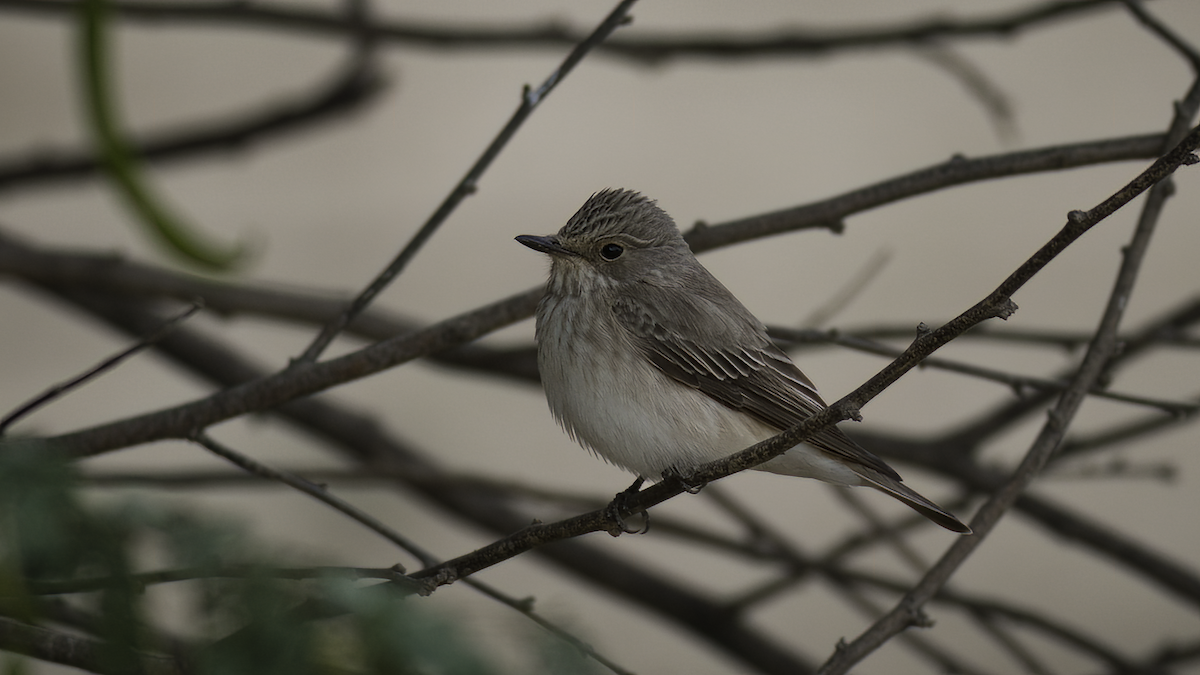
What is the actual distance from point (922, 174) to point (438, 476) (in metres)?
1.47

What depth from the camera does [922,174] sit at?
2504 millimetres

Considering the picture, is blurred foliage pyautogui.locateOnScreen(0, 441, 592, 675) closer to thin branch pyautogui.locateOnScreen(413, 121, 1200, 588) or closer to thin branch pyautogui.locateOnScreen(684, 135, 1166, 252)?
thin branch pyautogui.locateOnScreen(413, 121, 1200, 588)

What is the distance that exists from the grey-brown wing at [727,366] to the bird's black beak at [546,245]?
18cm

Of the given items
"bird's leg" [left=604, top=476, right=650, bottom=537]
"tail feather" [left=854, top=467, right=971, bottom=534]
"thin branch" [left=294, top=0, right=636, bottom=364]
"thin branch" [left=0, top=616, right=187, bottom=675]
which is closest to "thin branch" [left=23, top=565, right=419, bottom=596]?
"thin branch" [left=0, top=616, right=187, bottom=675]

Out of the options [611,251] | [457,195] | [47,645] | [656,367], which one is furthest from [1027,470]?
[47,645]

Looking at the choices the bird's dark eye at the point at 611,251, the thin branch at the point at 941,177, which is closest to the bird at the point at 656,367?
the bird's dark eye at the point at 611,251

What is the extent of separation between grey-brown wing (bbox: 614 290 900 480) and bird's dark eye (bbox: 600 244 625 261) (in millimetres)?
161

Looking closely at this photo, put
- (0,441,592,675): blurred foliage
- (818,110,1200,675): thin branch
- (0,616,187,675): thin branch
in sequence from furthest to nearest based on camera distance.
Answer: (818,110,1200,675): thin branch → (0,616,187,675): thin branch → (0,441,592,675): blurred foliage

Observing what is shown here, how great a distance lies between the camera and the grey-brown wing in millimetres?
2621

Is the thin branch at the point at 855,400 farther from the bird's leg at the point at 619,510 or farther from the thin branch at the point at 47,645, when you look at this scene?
the thin branch at the point at 47,645

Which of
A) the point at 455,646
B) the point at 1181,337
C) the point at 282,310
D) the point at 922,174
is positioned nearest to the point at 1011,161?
the point at 922,174

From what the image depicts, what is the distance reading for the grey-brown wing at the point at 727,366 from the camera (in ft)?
8.60

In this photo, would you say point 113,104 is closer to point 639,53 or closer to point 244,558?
point 244,558

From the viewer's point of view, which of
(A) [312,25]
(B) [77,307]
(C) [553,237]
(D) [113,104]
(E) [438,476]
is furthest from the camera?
(B) [77,307]
